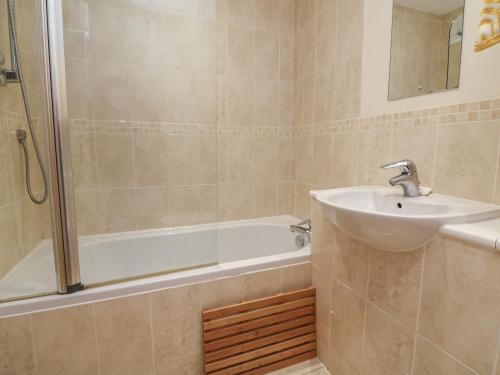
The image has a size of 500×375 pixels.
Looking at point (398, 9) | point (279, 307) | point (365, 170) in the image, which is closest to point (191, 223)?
point (279, 307)

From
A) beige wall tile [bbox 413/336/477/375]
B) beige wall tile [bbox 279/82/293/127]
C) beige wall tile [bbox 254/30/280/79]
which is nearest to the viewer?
beige wall tile [bbox 413/336/477/375]

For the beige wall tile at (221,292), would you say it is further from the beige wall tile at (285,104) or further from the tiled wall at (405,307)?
the beige wall tile at (285,104)

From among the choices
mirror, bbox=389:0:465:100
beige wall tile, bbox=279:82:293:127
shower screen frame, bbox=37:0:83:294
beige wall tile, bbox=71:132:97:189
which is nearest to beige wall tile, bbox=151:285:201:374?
shower screen frame, bbox=37:0:83:294

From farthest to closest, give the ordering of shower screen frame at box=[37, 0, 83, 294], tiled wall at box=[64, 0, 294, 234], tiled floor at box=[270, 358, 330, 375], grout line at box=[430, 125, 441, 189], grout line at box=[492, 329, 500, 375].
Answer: tiled wall at box=[64, 0, 294, 234], tiled floor at box=[270, 358, 330, 375], grout line at box=[430, 125, 441, 189], shower screen frame at box=[37, 0, 83, 294], grout line at box=[492, 329, 500, 375]

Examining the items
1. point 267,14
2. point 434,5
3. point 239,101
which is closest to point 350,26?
point 434,5

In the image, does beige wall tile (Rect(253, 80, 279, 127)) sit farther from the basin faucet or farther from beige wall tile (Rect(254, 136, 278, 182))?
the basin faucet

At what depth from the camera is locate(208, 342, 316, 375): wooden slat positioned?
1.25 meters

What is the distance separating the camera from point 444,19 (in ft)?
3.51

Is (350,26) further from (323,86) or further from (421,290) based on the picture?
(421,290)

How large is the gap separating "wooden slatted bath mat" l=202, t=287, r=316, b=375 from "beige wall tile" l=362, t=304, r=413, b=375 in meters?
0.35

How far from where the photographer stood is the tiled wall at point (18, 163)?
1.05 meters

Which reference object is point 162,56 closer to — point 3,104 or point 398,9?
point 3,104

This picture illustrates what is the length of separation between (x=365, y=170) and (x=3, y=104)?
179cm

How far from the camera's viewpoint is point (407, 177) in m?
1.03
